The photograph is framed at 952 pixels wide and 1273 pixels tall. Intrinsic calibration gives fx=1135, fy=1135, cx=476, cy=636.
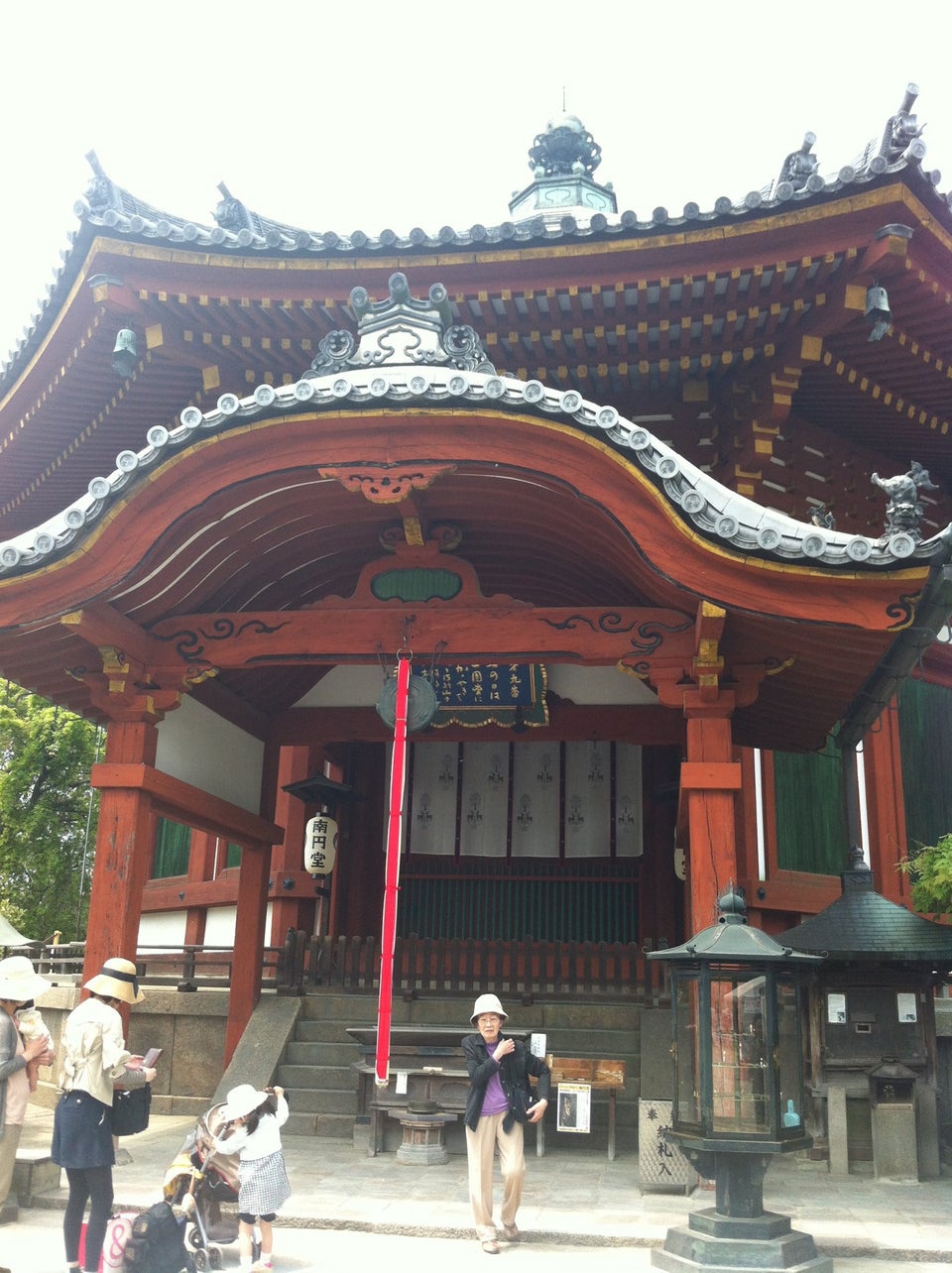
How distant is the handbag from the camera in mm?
5871

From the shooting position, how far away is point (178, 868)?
53.4 ft

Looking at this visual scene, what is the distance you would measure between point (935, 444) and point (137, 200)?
28.1 feet

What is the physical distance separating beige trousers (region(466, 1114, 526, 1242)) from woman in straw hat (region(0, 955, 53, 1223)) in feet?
8.11

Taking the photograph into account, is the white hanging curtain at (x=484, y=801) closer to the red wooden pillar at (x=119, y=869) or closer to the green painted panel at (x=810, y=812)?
the green painted panel at (x=810, y=812)

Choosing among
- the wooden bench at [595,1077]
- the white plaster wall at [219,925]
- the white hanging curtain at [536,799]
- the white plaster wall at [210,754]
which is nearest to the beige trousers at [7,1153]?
the white plaster wall at [210,754]

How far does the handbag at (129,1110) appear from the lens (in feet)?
19.3

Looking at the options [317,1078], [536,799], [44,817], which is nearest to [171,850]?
[536,799]

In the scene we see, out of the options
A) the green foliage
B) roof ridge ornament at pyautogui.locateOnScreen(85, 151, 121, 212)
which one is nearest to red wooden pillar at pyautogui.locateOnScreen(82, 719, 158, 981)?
roof ridge ornament at pyautogui.locateOnScreen(85, 151, 121, 212)

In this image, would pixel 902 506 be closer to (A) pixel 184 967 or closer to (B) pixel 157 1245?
(B) pixel 157 1245

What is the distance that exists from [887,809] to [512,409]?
7.57 metres

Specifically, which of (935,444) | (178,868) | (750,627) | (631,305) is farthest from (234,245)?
(178,868)

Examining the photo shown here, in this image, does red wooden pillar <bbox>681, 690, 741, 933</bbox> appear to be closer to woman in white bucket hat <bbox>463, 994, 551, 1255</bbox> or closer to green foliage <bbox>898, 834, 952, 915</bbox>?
green foliage <bbox>898, 834, 952, 915</bbox>

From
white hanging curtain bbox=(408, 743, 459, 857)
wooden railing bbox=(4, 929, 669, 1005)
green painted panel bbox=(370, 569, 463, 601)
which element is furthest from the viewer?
white hanging curtain bbox=(408, 743, 459, 857)

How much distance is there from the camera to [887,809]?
41.8ft
